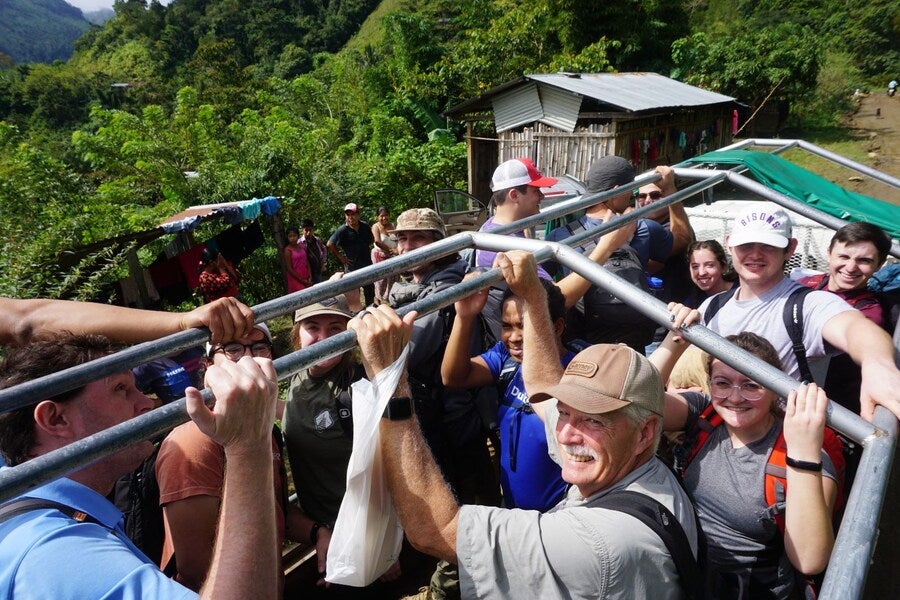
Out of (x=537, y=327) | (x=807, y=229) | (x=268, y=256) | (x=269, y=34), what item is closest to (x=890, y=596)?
(x=537, y=327)

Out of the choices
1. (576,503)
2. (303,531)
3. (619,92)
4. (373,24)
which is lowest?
(303,531)

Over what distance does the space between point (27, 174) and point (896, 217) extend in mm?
10637

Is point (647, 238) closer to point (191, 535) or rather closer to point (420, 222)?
point (420, 222)

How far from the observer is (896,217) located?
4133 millimetres

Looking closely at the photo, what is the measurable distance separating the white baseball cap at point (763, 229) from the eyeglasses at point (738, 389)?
2.60 ft

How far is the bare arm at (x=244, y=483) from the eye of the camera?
43.4 inches

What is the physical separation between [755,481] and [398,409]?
1.17 metres

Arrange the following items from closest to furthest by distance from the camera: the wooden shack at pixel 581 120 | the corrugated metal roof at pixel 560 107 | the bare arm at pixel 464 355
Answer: the bare arm at pixel 464 355, the wooden shack at pixel 581 120, the corrugated metal roof at pixel 560 107

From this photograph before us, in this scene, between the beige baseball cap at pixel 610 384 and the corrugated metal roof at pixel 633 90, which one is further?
the corrugated metal roof at pixel 633 90

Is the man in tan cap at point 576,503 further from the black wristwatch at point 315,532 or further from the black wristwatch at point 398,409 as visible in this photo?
the black wristwatch at point 315,532

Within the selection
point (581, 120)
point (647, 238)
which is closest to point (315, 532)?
point (647, 238)

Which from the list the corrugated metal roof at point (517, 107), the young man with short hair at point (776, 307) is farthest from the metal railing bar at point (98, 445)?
the corrugated metal roof at point (517, 107)

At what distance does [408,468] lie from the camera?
1.44 meters

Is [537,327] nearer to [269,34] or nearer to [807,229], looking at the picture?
[807,229]
